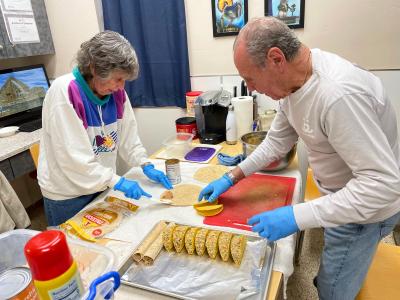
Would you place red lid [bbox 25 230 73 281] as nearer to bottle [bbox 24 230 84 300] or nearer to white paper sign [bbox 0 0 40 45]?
bottle [bbox 24 230 84 300]

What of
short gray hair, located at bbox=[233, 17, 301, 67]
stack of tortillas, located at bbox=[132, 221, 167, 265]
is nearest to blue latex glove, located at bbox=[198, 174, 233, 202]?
stack of tortillas, located at bbox=[132, 221, 167, 265]

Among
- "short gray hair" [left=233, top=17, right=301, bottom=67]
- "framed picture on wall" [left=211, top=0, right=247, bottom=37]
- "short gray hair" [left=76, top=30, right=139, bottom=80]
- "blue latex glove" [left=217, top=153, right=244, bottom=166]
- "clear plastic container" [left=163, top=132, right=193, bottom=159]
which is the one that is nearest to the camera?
"short gray hair" [left=233, top=17, right=301, bottom=67]

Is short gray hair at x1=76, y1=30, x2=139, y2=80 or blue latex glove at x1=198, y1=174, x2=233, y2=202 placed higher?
short gray hair at x1=76, y1=30, x2=139, y2=80

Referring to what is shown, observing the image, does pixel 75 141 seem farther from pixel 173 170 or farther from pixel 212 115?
pixel 212 115

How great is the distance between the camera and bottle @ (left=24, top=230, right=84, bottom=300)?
1.49 feet

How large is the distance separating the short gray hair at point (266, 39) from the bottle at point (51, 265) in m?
0.70

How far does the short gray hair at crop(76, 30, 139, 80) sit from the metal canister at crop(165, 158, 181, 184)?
A: 0.48 metres

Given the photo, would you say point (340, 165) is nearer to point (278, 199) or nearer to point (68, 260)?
point (278, 199)

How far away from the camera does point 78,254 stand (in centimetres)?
77

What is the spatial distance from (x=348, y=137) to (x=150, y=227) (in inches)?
29.5

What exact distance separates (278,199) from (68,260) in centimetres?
94

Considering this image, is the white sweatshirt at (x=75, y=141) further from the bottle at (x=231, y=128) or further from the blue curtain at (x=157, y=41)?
the blue curtain at (x=157, y=41)

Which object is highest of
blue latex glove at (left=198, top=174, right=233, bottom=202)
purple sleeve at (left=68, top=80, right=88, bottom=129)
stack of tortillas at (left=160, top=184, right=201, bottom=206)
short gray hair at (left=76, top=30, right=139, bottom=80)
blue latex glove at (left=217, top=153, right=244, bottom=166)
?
short gray hair at (left=76, top=30, right=139, bottom=80)

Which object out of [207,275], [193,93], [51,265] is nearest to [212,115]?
[193,93]
